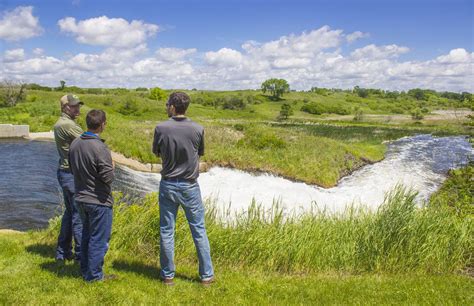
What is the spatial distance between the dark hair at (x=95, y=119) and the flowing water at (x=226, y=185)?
30.8 ft

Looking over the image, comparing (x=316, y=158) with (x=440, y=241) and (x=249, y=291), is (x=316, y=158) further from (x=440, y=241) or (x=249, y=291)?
(x=249, y=291)

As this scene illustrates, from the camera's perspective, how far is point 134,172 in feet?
93.5

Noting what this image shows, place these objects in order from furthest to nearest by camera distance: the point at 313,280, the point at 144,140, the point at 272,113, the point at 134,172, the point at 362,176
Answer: the point at 272,113
the point at 144,140
the point at 362,176
the point at 134,172
the point at 313,280

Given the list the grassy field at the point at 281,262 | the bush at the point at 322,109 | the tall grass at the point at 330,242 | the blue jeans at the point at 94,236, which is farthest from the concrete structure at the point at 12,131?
the bush at the point at 322,109

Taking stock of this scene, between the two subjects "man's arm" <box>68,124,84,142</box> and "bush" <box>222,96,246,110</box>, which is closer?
"man's arm" <box>68,124,84,142</box>

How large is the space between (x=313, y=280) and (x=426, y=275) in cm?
255

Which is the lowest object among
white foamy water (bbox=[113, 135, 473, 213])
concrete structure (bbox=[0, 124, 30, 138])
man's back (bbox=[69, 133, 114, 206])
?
white foamy water (bbox=[113, 135, 473, 213])

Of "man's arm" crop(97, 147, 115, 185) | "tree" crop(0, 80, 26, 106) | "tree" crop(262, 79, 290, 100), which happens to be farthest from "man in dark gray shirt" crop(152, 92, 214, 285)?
"tree" crop(262, 79, 290, 100)

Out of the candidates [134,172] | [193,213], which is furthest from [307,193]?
[193,213]

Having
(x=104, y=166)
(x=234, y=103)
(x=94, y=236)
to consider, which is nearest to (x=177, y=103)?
(x=104, y=166)

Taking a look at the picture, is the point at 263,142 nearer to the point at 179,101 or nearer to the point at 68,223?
the point at 68,223

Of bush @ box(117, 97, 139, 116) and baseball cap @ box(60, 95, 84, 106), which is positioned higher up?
baseball cap @ box(60, 95, 84, 106)

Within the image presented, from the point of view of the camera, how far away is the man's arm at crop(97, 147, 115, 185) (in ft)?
19.7

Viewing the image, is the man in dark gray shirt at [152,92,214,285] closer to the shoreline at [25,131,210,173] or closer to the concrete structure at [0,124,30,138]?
the shoreline at [25,131,210,173]
